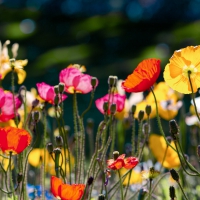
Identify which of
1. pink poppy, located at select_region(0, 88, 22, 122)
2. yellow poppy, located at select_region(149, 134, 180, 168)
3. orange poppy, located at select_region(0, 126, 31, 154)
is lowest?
orange poppy, located at select_region(0, 126, 31, 154)

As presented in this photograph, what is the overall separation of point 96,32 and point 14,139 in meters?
14.0

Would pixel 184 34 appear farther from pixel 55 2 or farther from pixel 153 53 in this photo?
pixel 55 2

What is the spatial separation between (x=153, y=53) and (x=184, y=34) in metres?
0.95

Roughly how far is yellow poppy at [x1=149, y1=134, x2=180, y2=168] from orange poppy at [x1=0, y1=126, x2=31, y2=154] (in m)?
0.91

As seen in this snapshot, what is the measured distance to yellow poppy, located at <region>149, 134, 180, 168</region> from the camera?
222 cm

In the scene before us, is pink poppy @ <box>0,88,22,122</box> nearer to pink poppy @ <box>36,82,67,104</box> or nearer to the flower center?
pink poppy @ <box>36,82,67,104</box>

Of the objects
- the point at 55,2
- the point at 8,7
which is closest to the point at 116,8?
the point at 55,2

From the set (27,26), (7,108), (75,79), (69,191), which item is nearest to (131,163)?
(69,191)

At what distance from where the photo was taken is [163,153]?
2264 millimetres

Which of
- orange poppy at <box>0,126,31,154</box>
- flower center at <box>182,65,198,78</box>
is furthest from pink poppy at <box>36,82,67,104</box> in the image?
flower center at <box>182,65,198,78</box>

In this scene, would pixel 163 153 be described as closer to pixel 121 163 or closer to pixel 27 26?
pixel 121 163

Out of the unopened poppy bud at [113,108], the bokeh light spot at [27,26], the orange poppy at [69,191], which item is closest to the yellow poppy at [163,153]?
the unopened poppy bud at [113,108]

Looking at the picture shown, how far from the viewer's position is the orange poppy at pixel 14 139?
4.52 ft

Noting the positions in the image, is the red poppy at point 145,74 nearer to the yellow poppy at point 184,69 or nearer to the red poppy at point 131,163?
the yellow poppy at point 184,69
